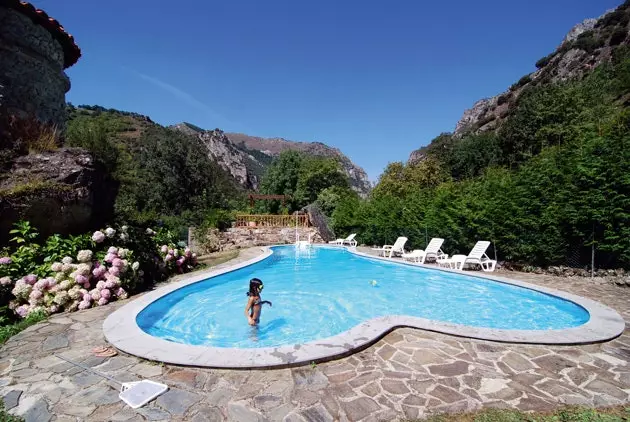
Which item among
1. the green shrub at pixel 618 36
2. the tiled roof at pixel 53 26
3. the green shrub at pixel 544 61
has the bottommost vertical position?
the tiled roof at pixel 53 26

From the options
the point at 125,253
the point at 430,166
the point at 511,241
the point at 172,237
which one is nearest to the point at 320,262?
the point at 172,237

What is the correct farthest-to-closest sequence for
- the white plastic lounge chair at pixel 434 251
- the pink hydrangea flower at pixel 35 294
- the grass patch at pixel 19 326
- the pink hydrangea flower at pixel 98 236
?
the white plastic lounge chair at pixel 434 251, the pink hydrangea flower at pixel 98 236, the pink hydrangea flower at pixel 35 294, the grass patch at pixel 19 326

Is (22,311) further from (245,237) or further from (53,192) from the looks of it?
Answer: (245,237)

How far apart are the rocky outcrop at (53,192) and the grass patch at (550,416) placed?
7.70m

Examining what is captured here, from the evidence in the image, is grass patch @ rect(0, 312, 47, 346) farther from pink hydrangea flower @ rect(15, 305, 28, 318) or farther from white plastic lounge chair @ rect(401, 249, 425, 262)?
white plastic lounge chair @ rect(401, 249, 425, 262)

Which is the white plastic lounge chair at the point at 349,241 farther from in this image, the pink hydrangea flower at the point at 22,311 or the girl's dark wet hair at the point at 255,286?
the pink hydrangea flower at the point at 22,311

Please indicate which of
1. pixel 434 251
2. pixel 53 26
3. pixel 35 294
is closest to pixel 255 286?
pixel 35 294

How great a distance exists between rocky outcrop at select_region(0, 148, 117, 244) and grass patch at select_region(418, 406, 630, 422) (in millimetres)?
7703

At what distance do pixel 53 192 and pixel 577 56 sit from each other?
71334mm

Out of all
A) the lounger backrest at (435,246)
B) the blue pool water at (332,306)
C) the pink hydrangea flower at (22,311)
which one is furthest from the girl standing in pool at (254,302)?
the lounger backrest at (435,246)

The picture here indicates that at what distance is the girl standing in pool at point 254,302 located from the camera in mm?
5670

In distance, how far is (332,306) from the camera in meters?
8.35

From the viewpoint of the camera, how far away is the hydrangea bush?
18.3ft

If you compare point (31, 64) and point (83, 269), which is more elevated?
point (31, 64)
